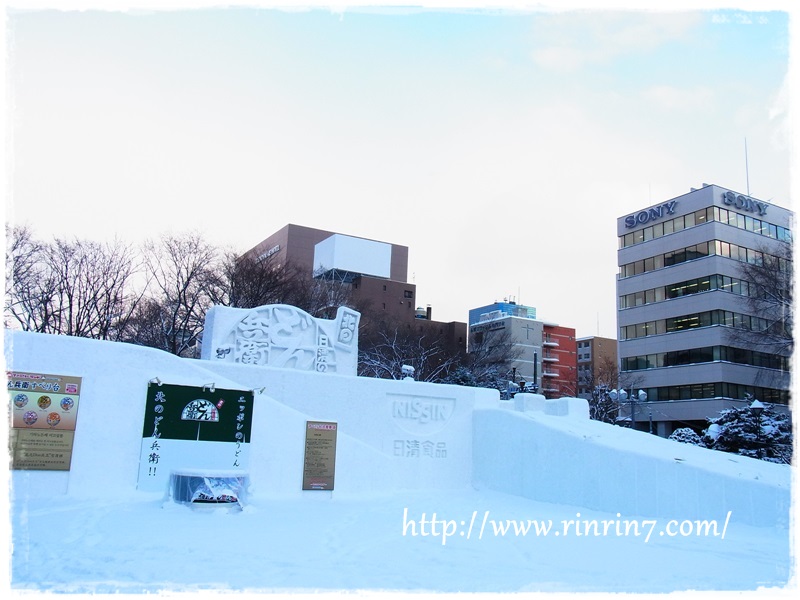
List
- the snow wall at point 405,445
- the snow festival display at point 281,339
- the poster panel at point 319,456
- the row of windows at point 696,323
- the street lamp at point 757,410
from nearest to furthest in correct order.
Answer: the snow wall at point 405,445
the poster panel at point 319,456
the snow festival display at point 281,339
the street lamp at point 757,410
the row of windows at point 696,323

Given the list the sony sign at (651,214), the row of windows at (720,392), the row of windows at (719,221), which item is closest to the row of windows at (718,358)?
the row of windows at (720,392)

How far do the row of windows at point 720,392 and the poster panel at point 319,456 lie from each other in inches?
1214

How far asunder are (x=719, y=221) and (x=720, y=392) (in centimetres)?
1018

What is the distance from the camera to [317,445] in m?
13.2

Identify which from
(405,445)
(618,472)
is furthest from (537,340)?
Answer: (618,472)

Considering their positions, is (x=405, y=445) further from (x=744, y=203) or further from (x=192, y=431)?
(x=744, y=203)

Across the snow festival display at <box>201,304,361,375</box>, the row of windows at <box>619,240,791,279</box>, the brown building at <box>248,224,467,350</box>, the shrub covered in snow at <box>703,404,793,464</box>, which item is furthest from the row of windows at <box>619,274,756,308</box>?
the snow festival display at <box>201,304,361,375</box>

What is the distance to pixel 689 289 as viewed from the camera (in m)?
40.2

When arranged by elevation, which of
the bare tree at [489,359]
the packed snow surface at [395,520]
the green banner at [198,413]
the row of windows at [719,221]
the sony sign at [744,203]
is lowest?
the packed snow surface at [395,520]

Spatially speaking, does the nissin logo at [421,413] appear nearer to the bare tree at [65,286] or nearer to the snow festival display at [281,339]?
the snow festival display at [281,339]

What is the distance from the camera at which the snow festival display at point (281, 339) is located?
47.6ft

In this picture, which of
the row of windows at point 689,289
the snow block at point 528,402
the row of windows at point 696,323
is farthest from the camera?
the row of windows at point 689,289

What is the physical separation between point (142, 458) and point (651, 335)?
1473 inches

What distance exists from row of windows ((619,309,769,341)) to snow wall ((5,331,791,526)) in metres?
26.4
